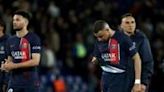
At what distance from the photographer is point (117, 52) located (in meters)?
10.4

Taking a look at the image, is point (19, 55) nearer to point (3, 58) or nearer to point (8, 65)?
point (8, 65)

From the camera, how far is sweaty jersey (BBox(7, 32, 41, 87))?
34.6 ft

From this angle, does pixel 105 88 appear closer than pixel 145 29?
Yes

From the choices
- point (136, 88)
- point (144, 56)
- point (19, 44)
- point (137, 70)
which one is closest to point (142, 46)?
point (144, 56)

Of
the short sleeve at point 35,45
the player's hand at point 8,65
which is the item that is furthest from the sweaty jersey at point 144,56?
the player's hand at point 8,65

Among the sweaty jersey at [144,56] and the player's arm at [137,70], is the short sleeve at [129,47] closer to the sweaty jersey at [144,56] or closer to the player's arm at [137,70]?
the player's arm at [137,70]

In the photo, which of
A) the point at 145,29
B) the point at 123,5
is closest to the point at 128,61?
the point at 145,29

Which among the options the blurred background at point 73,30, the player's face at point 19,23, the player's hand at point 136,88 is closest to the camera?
the player's hand at point 136,88

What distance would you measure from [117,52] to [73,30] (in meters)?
8.71

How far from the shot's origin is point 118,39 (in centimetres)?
1032

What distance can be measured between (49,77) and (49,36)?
1.88 meters

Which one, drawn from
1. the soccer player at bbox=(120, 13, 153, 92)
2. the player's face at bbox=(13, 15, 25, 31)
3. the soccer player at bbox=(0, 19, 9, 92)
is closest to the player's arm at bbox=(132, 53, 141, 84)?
the soccer player at bbox=(120, 13, 153, 92)

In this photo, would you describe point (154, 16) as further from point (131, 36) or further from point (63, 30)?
point (131, 36)

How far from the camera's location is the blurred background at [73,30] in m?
16.9
